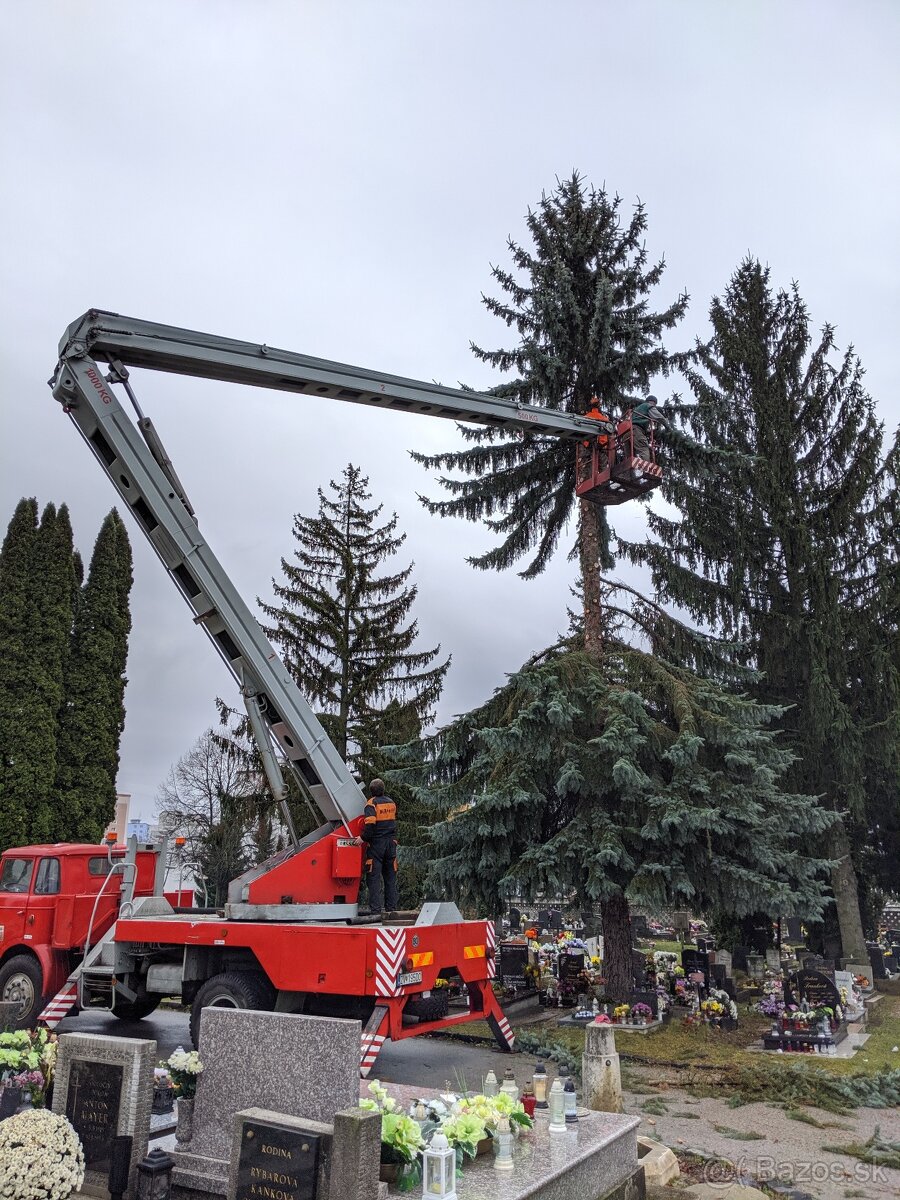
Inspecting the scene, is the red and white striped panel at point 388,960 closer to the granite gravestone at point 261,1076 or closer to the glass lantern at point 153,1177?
the granite gravestone at point 261,1076

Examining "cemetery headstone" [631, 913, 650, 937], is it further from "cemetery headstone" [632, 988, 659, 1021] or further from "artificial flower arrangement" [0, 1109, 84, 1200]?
"artificial flower arrangement" [0, 1109, 84, 1200]

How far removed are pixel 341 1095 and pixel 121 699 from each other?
21.0 m

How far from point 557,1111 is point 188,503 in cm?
784

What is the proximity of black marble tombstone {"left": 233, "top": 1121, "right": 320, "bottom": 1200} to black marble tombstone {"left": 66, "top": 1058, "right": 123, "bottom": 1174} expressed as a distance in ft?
3.70

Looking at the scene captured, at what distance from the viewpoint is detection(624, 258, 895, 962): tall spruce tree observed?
17500 mm

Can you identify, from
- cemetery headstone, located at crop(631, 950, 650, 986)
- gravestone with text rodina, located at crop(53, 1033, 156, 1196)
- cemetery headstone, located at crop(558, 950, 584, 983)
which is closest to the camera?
gravestone with text rodina, located at crop(53, 1033, 156, 1196)

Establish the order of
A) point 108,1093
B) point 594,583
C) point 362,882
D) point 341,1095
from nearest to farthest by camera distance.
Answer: point 341,1095
point 108,1093
point 362,882
point 594,583

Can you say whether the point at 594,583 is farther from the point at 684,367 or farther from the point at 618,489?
the point at 684,367

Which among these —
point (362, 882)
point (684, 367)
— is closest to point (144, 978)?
point (362, 882)

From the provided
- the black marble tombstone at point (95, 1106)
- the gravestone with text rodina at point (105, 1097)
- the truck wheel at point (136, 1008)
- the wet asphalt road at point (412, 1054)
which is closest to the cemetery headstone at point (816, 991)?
the wet asphalt road at point (412, 1054)

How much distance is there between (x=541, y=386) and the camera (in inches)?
600

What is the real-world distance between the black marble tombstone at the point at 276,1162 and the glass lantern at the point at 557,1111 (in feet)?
5.92

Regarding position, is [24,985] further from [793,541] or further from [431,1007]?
[793,541]

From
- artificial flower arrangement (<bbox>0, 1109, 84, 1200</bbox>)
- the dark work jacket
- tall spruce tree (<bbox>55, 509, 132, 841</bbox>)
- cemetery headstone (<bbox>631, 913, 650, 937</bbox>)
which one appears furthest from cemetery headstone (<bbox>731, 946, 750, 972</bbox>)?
artificial flower arrangement (<bbox>0, 1109, 84, 1200</bbox>)
